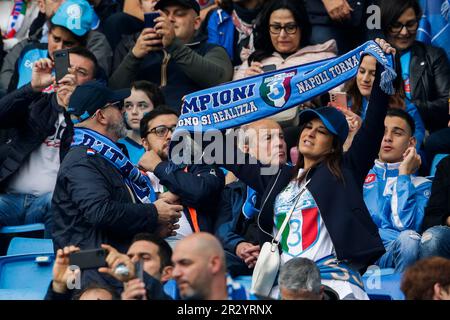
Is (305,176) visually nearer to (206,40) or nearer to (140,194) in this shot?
(140,194)

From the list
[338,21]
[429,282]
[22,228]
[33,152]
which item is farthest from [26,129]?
[429,282]

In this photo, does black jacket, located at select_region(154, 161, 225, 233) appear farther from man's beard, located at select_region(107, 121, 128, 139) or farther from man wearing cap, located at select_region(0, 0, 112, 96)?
man wearing cap, located at select_region(0, 0, 112, 96)

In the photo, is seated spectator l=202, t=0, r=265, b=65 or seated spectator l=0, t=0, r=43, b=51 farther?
seated spectator l=0, t=0, r=43, b=51

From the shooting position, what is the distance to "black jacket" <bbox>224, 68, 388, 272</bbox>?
755 centimetres

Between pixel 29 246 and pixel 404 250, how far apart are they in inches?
112

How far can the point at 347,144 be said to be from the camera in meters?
9.68

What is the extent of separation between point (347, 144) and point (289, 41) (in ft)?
3.92

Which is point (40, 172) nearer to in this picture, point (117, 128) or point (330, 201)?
point (117, 128)

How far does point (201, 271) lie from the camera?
21.0ft

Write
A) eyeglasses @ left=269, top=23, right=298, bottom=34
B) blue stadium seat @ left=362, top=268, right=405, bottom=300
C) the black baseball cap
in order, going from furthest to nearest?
the black baseball cap
eyeglasses @ left=269, top=23, right=298, bottom=34
blue stadium seat @ left=362, top=268, right=405, bottom=300

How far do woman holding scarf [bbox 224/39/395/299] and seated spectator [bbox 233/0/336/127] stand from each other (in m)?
2.35

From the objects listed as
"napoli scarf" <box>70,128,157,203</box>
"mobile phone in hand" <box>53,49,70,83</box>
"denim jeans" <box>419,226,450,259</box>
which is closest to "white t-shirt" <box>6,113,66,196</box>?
"mobile phone in hand" <box>53,49,70,83</box>

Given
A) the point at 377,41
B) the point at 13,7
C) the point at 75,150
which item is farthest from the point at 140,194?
the point at 13,7
